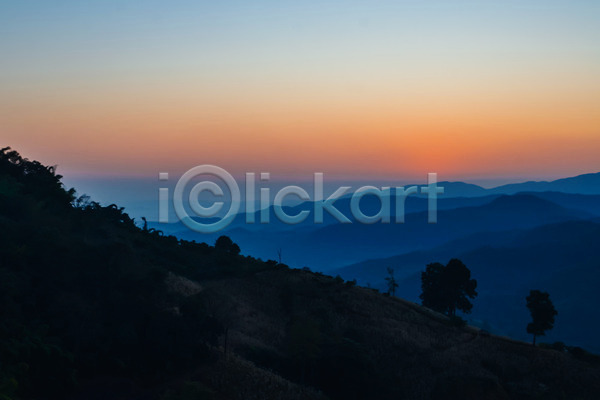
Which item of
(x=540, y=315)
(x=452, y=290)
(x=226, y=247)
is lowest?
(x=452, y=290)

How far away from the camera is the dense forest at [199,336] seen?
27562 mm

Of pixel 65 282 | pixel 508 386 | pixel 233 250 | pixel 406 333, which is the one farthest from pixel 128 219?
pixel 508 386

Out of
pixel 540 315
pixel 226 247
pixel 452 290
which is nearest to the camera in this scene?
pixel 540 315

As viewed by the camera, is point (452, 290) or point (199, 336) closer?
point (199, 336)

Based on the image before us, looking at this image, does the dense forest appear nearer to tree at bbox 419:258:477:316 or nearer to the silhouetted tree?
tree at bbox 419:258:477:316

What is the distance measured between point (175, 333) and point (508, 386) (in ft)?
84.1

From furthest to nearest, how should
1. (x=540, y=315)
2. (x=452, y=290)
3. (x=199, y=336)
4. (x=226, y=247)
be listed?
(x=226, y=247)
(x=452, y=290)
(x=540, y=315)
(x=199, y=336)

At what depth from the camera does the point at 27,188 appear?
177ft

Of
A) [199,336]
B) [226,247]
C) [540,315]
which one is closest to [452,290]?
[540,315]

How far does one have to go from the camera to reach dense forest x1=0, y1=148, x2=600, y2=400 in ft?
90.4

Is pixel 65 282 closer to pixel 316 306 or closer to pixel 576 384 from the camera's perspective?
pixel 316 306

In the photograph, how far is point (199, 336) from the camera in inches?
1275

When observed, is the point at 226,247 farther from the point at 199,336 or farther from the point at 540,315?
the point at 199,336

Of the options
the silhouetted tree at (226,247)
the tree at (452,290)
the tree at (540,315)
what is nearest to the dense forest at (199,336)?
the tree at (540,315)
